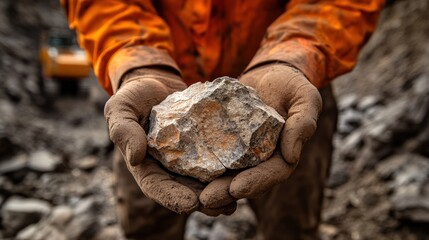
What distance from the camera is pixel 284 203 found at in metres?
2.09

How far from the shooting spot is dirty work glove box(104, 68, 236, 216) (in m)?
1.30

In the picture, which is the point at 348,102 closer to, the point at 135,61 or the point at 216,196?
the point at 135,61

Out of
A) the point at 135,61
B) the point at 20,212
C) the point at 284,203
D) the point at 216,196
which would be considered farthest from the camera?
the point at 20,212

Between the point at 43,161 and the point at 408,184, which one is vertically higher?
the point at 408,184

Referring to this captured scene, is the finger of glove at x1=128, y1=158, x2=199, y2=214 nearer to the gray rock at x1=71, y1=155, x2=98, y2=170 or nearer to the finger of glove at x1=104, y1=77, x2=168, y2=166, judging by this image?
the finger of glove at x1=104, y1=77, x2=168, y2=166

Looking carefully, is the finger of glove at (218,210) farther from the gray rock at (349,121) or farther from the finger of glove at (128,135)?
the gray rock at (349,121)

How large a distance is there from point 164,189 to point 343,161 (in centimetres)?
245

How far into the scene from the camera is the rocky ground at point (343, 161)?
2.89m

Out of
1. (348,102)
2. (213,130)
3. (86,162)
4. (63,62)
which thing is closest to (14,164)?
(86,162)

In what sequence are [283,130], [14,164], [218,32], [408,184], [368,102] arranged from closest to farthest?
1. [283,130]
2. [218,32]
3. [408,184]
4. [14,164]
5. [368,102]

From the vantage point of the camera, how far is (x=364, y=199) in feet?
9.96

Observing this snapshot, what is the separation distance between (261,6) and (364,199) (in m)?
1.80

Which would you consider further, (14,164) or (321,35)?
(14,164)

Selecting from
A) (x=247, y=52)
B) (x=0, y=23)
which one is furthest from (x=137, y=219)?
(x=0, y=23)
